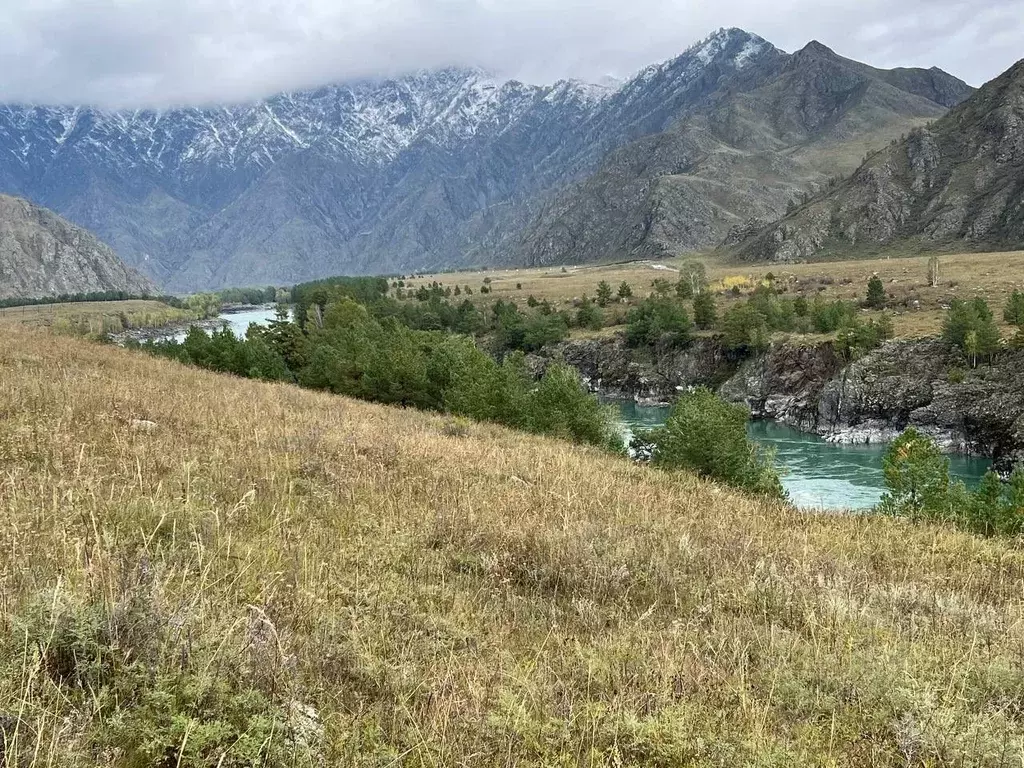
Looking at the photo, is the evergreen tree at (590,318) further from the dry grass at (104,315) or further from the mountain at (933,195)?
the mountain at (933,195)

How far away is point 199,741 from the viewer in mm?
2697

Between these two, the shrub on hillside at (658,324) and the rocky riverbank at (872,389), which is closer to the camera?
the rocky riverbank at (872,389)

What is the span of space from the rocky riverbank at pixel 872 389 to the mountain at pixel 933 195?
4156 inches

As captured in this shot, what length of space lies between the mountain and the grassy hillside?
174m

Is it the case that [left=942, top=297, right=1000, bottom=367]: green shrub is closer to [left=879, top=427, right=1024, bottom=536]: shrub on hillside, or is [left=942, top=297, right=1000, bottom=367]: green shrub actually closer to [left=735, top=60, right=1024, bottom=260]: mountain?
[left=879, top=427, right=1024, bottom=536]: shrub on hillside

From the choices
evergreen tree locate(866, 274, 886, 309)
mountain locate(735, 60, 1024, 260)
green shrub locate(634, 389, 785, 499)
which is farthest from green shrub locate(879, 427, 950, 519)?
mountain locate(735, 60, 1024, 260)

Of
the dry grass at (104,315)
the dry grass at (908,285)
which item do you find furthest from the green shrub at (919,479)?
the dry grass at (104,315)

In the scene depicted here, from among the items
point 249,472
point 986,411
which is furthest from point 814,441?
point 249,472

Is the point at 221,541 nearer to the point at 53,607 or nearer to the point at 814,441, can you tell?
the point at 53,607

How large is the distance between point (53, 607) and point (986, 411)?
65397 millimetres

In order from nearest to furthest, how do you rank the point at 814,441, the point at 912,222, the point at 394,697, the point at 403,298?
the point at 394,697 → the point at 814,441 → the point at 403,298 → the point at 912,222

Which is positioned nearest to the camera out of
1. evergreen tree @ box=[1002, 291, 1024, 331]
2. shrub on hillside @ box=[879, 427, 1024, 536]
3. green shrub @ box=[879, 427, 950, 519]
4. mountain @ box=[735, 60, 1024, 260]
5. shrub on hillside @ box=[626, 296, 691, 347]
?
shrub on hillside @ box=[879, 427, 1024, 536]

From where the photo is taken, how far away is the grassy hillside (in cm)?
307

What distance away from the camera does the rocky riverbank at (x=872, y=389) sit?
54.3m
